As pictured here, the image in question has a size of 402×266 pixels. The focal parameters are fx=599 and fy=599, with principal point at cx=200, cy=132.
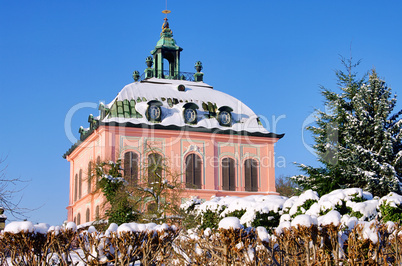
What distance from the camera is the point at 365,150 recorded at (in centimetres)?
2127

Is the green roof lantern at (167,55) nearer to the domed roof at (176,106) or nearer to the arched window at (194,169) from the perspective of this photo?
the domed roof at (176,106)

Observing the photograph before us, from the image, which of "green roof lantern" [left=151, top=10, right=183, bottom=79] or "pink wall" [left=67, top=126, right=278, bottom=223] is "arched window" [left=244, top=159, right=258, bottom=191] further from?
"green roof lantern" [left=151, top=10, right=183, bottom=79]

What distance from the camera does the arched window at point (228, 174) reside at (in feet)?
116

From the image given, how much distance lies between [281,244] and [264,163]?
2491 cm

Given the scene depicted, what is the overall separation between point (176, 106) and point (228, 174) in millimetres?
5121

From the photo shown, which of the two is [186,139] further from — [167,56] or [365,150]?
[365,150]

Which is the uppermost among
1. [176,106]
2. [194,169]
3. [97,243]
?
[176,106]

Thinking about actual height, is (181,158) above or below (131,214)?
above

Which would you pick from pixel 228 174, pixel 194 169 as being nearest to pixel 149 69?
pixel 194 169

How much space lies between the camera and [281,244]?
11.8 meters

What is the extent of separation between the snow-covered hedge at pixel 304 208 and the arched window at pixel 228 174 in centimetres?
1675

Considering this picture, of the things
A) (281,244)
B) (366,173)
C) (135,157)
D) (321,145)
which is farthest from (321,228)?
(135,157)

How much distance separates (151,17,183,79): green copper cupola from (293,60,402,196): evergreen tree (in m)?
18.4

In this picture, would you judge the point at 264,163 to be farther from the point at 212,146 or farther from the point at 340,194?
the point at 340,194
